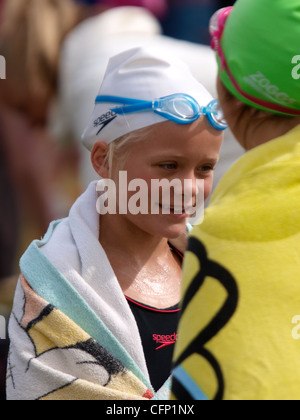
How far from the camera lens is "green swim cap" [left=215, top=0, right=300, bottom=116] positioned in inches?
68.7

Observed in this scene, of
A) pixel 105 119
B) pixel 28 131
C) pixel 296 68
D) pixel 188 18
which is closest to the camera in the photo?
pixel 296 68

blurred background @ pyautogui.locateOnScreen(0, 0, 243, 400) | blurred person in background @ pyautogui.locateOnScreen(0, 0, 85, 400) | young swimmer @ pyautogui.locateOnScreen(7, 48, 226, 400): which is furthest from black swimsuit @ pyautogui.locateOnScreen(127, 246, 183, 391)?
blurred person in background @ pyautogui.locateOnScreen(0, 0, 85, 400)

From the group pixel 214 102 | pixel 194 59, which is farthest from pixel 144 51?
pixel 194 59

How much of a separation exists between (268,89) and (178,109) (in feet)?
1.85

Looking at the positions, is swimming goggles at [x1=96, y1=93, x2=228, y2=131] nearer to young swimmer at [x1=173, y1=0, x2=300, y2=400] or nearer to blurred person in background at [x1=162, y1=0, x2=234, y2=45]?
young swimmer at [x1=173, y1=0, x2=300, y2=400]

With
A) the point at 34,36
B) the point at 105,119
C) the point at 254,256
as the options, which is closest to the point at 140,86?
the point at 105,119

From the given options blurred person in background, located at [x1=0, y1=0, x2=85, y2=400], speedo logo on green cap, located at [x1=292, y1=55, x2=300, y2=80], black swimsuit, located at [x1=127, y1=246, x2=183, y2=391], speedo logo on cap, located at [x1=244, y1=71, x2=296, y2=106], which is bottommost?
blurred person in background, located at [x1=0, y1=0, x2=85, y2=400]

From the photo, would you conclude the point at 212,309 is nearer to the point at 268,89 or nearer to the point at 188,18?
the point at 268,89

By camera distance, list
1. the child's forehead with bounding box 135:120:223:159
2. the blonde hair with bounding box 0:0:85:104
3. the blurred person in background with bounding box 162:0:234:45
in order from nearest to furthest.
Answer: the child's forehead with bounding box 135:120:223:159
the blonde hair with bounding box 0:0:85:104
the blurred person in background with bounding box 162:0:234:45

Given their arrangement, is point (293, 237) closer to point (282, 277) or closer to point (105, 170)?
point (282, 277)

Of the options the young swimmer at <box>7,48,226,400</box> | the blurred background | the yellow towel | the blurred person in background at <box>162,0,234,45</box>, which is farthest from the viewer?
the blurred person in background at <box>162,0,234,45</box>

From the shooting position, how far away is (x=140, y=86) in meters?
2.36

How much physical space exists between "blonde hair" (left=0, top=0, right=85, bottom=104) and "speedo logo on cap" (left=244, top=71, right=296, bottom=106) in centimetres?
275

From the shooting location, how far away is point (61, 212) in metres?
5.02
